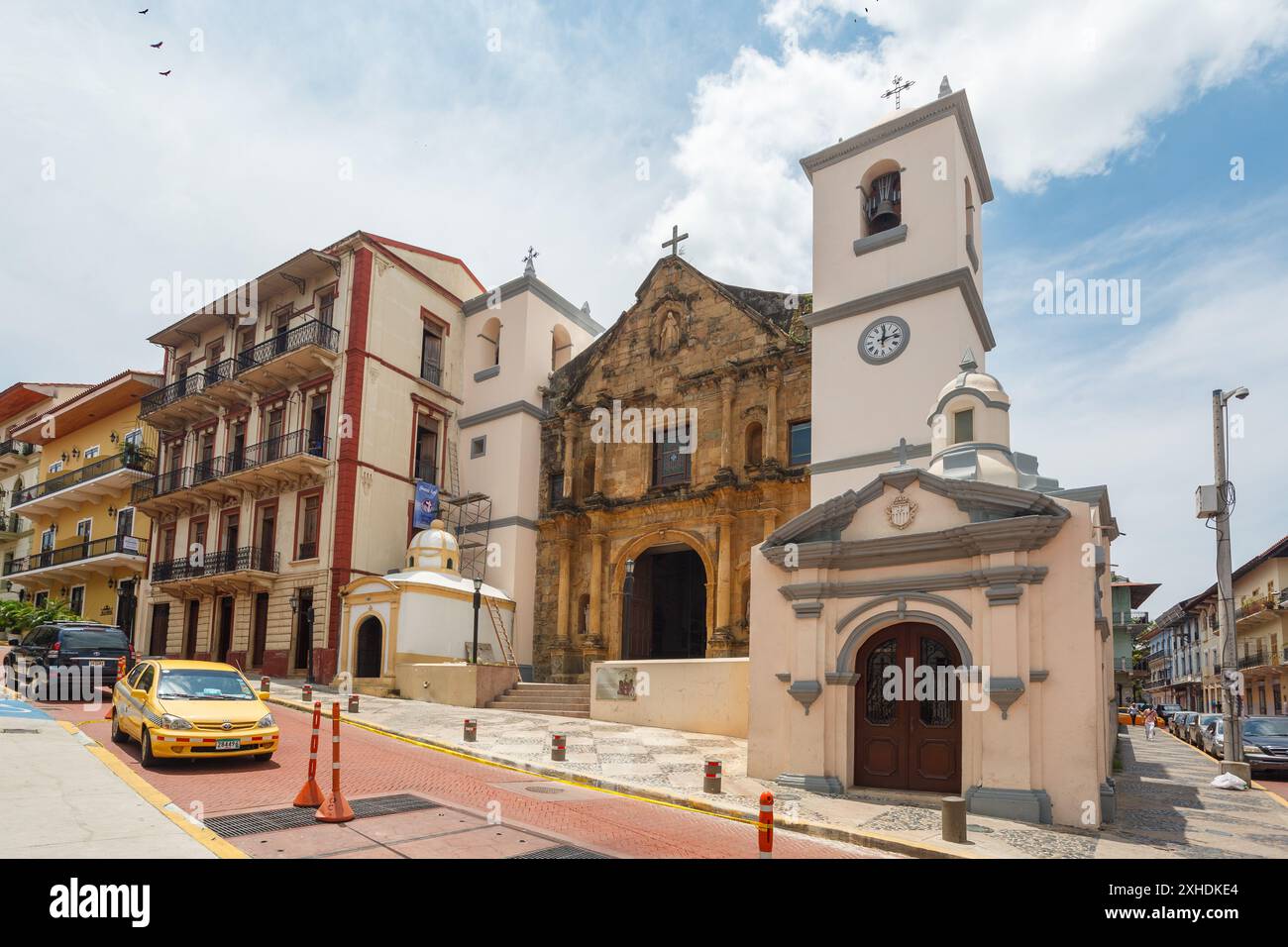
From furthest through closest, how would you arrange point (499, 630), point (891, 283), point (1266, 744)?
point (499, 630) < point (891, 283) < point (1266, 744)

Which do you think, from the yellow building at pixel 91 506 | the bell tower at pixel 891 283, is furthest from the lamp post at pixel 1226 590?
the yellow building at pixel 91 506

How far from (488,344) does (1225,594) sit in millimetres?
25298

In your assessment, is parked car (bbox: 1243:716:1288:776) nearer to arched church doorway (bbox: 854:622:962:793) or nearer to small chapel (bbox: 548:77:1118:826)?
small chapel (bbox: 548:77:1118:826)

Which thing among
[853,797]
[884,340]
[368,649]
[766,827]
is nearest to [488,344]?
[368,649]

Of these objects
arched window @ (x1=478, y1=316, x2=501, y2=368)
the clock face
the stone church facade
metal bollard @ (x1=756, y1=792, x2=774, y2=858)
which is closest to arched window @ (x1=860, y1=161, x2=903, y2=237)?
the clock face

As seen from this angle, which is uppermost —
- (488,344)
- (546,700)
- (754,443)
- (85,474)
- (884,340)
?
(488,344)

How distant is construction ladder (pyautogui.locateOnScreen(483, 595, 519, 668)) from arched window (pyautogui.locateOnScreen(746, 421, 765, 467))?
31.9 ft

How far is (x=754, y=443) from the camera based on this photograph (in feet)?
90.3

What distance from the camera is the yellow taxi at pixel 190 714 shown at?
39.2ft

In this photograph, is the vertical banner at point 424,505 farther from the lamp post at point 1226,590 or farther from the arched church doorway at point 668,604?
the lamp post at point 1226,590

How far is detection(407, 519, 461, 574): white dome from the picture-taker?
28.6m

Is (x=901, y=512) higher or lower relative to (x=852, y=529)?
higher

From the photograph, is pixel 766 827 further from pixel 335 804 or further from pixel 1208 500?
pixel 1208 500
